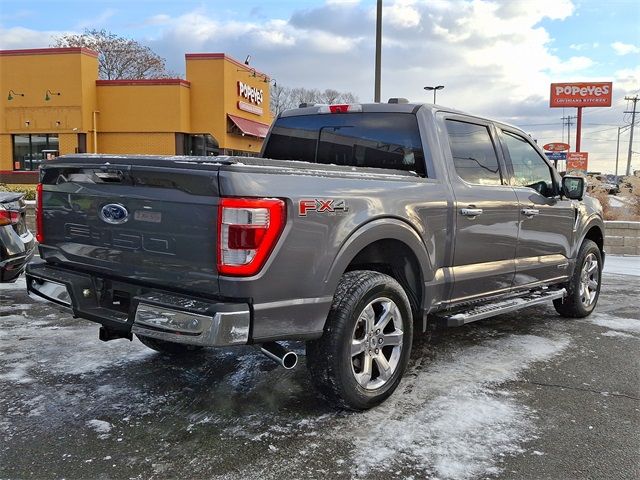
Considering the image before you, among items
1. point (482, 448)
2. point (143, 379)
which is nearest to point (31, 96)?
point (143, 379)

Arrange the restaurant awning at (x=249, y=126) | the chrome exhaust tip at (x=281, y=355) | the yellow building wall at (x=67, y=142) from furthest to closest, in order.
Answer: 1. the restaurant awning at (x=249, y=126)
2. the yellow building wall at (x=67, y=142)
3. the chrome exhaust tip at (x=281, y=355)

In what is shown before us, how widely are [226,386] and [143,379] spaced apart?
59 centimetres

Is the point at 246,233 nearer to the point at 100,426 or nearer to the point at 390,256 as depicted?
the point at 390,256

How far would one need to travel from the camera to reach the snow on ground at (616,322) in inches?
225

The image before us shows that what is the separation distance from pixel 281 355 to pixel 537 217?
9.74 ft

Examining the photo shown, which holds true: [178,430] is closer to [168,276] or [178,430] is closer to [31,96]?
[168,276]

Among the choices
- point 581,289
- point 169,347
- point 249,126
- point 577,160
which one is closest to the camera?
point 169,347

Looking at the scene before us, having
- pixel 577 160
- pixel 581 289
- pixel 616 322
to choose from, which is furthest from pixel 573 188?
pixel 577 160

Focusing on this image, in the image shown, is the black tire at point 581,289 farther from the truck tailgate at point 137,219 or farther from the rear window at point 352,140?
the truck tailgate at point 137,219

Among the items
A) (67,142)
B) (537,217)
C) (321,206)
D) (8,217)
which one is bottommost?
(8,217)

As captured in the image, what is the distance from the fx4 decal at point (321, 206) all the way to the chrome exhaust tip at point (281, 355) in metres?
0.75

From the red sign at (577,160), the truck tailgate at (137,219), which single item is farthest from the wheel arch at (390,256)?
the red sign at (577,160)

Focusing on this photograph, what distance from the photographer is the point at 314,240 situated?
10.1 feet

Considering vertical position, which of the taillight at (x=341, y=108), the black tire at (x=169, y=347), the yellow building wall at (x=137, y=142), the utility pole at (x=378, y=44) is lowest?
the black tire at (x=169, y=347)
